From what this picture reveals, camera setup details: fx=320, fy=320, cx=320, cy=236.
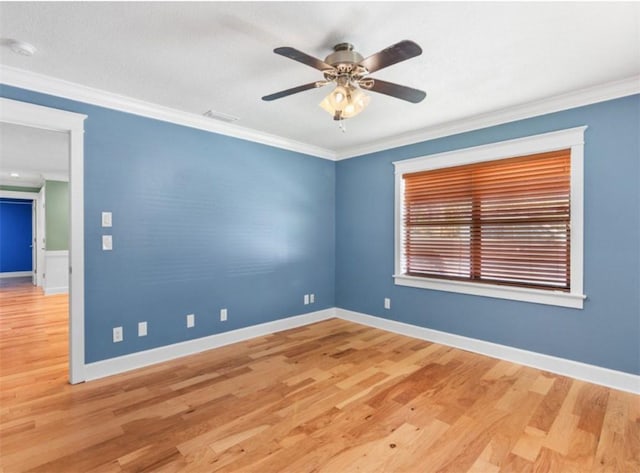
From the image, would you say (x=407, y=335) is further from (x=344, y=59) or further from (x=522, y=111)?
(x=344, y=59)

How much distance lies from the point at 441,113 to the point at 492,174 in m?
0.85

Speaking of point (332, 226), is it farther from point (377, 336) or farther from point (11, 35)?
point (11, 35)

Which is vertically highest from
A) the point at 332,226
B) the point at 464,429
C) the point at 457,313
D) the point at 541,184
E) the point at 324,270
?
the point at 541,184

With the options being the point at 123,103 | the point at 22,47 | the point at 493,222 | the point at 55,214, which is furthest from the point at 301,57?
the point at 55,214

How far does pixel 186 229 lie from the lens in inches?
133

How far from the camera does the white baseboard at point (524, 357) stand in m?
2.64

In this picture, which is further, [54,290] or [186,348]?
[54,290]

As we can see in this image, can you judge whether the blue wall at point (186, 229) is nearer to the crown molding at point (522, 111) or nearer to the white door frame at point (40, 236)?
the crown molding at point (522, 111)

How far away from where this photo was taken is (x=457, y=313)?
3615 millimetres

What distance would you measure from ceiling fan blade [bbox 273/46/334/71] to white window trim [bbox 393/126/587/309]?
218 centimetres

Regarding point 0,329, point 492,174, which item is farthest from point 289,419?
point 0,329

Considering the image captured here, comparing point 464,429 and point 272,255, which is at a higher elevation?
point 272,255

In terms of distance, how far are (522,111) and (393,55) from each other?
2.13 m

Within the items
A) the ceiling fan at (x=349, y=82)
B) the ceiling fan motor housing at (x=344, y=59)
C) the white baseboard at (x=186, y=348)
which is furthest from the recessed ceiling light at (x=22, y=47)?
the white baseboard at (x=186, y=348)
